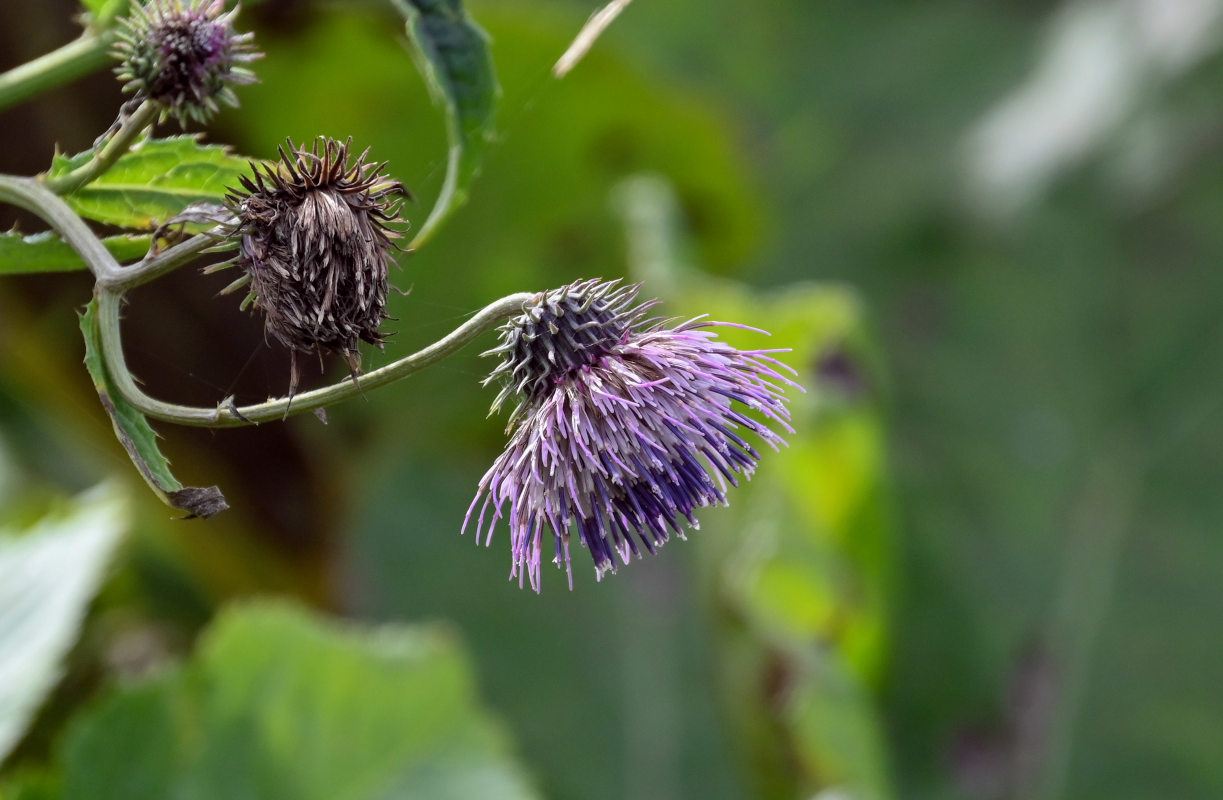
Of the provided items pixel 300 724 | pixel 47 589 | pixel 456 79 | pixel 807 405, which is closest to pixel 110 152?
pixel 456 79

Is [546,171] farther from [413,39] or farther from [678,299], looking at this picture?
[413,39]

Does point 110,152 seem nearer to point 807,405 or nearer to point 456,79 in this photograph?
point 456,79

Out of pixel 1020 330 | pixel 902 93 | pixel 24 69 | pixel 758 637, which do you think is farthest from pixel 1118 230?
pixel 24 69

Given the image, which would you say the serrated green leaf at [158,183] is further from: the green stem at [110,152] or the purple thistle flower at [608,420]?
the purple thistle flower at [608,420]

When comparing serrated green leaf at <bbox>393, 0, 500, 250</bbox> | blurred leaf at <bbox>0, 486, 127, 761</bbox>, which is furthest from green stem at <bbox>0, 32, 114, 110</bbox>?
blurred leaf at <bbox>0, 486, 127, 761</bbox>

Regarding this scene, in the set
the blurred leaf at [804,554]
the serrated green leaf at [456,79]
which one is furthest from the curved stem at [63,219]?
the blurred leaf at [804,554]

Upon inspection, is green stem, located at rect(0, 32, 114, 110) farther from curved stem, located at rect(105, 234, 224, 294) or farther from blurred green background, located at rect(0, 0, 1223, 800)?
blurred green background, located at rect(0, 0, 1223, 800)
